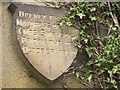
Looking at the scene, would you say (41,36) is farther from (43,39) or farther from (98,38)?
(98,38)

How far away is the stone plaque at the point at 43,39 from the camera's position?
274 cm

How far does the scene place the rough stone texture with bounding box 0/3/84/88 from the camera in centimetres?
274

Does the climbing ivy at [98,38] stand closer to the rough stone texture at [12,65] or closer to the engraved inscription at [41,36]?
the engraved inscription at [41,36]

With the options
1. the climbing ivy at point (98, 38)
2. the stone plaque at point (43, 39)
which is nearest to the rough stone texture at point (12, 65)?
the stone plaque at point (43, 39)

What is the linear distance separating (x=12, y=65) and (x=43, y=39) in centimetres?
31

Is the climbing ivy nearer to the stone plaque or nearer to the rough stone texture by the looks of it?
the stone plaque

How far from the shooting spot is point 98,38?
10.1 ft

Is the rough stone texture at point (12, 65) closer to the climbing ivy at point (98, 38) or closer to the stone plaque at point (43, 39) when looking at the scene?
the stone plaque at point (43, 39)

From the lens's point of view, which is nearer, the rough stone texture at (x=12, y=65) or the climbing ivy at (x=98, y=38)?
the rough stone texture at (x=12, y=65)

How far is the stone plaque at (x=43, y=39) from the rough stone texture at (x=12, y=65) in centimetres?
7

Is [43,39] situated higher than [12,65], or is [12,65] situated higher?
[43,39]

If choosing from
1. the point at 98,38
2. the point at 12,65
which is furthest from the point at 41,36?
the point at 98,38

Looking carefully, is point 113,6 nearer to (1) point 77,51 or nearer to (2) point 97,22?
(2) point 97,22

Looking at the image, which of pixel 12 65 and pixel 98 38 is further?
pixel 98 38
